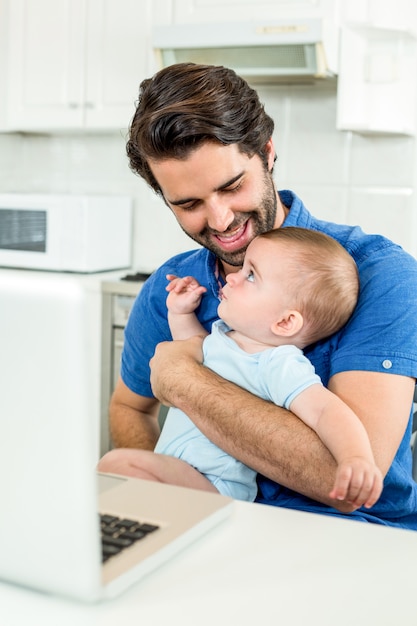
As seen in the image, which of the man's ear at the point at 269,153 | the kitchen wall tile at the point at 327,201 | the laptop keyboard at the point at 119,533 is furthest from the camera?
the kitchen wall tile at the point at 327,201

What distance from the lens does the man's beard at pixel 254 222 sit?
1510 mm

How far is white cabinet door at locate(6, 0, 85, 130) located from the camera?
348 cm

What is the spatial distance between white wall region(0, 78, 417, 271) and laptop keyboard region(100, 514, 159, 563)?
Result: 98.4 inches

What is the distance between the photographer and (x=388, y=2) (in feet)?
9.80

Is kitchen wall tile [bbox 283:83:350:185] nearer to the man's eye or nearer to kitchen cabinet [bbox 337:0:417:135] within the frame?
kitchen cabinet [bbox 337:0:417:135]

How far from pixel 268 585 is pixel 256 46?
2.51 m

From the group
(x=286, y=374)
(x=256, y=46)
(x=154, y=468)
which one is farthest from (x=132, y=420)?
(x=256, y=46)

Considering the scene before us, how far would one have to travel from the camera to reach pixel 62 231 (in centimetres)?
339

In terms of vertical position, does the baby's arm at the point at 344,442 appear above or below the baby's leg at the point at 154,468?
above

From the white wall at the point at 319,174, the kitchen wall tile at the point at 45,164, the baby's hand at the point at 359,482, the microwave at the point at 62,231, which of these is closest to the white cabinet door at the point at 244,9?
the white wall at the point at 319,174

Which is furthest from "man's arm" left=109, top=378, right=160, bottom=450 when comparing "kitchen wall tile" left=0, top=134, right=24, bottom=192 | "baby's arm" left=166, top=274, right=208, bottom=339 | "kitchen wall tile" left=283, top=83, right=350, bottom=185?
"kitchen wall tile" left=0, top=134, right=24, bottom=192

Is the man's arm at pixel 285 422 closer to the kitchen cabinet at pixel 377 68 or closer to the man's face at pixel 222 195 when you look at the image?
the man's face at pixel 222 195

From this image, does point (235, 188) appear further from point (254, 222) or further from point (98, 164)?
point (98, 164)

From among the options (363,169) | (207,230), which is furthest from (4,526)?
(363,169)
